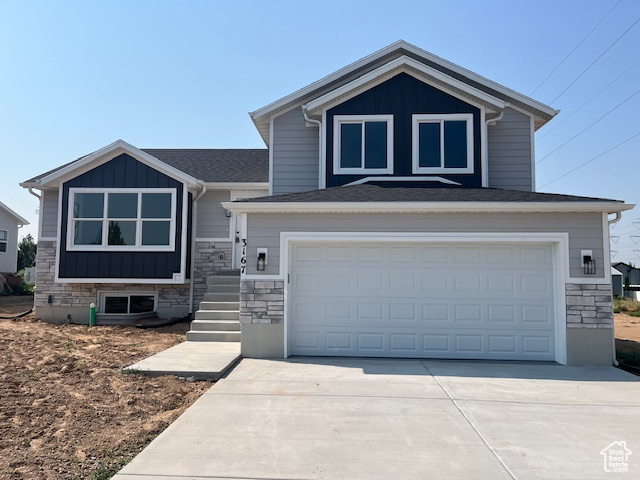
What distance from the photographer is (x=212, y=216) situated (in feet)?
42.3

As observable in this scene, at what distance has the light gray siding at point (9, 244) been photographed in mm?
23859

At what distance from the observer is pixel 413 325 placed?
27.1 feet

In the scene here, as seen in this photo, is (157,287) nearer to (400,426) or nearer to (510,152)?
(400,426)

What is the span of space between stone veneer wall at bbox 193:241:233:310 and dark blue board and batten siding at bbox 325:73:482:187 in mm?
4034

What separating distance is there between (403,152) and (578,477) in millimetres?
7888

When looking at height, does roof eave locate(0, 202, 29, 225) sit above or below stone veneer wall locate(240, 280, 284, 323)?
above

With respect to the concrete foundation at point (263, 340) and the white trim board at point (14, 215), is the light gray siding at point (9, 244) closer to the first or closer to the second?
the white trim board at point (14, 215)

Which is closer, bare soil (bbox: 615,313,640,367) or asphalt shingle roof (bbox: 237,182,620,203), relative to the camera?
asphalt shingle roof (bbox: 237,182,620,203)

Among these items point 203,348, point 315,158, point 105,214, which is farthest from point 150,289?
point 315,158

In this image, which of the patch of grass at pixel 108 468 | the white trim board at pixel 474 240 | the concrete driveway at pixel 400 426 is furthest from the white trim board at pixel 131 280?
the patch of grass at pixel 108 468

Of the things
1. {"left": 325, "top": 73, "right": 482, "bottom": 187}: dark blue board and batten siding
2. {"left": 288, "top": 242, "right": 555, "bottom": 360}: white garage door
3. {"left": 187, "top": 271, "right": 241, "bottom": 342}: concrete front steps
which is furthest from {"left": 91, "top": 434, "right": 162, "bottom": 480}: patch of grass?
{"left": 325, "top": 73, "right": 482, "bottom": 187}: dark blue board and batten siding

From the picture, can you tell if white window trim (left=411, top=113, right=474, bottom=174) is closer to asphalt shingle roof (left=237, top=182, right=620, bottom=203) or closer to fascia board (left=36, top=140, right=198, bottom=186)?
asphalt shingle roof (left=237, top=182, right=620, bottom=203)

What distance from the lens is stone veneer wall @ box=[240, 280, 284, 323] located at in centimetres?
813

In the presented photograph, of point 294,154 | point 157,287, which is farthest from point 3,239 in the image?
point 294,154
